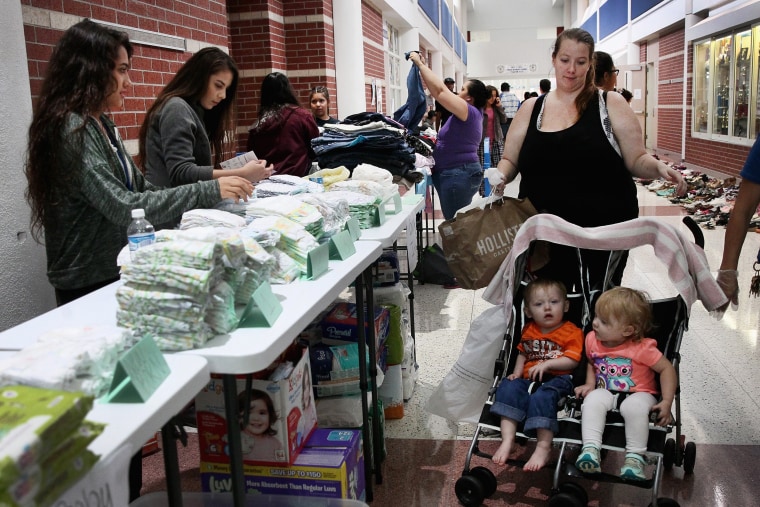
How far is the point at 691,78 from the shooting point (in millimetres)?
14609

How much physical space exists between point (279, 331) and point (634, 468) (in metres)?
1.32

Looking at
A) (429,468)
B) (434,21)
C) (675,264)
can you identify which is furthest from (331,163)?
(434,21)

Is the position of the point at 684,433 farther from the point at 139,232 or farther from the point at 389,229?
the point at 139,232

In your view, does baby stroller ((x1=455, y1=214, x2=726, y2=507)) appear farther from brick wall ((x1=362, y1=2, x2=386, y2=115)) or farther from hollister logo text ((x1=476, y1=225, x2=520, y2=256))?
brick wall ((x1=362, y1=2, x2=386, y2=115))

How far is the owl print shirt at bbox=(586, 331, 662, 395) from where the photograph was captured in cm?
261

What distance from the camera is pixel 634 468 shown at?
2.34 m

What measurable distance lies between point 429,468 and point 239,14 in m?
5.68

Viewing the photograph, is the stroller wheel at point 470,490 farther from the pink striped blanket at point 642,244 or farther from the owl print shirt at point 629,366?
the pink striped blanket at point 642,244

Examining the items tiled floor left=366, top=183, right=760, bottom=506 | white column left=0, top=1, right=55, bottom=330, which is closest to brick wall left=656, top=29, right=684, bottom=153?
tiled floor left=366, top=183, right=760, bottom=506

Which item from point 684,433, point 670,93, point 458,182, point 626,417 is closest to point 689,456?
point 684,433

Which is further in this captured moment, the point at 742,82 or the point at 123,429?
the point at 742,82

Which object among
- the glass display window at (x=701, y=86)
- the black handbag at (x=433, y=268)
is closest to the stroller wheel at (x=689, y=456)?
the black handbag at (x=433, y=268)

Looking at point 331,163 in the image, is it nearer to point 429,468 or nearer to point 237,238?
point 429,468

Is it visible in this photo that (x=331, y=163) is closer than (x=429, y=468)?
No
